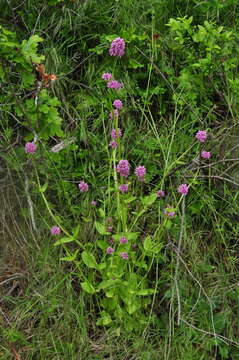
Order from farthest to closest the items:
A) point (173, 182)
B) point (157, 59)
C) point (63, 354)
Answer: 1. point (157, 59)
2. point (173, 182)
3. point (63, 354)

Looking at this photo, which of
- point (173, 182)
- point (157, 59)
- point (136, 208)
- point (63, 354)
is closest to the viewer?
point (63, 354)

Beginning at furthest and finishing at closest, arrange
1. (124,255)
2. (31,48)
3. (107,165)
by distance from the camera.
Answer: (107,165) → (31,48) → (124,255)

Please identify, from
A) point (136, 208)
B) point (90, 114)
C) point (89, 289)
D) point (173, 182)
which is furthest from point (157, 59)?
point (89, 289)

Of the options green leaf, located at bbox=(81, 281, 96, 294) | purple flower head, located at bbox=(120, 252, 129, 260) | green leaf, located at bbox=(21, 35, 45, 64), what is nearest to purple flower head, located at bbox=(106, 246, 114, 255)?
purple flower head, located at bbox=(120, 252, 129, 260)

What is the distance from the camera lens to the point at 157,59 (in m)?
2.60

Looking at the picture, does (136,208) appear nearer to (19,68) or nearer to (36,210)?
(36,210)

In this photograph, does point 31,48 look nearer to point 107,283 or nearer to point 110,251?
point 110,251

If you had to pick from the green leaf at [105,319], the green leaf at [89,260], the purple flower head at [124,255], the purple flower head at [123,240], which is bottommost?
the green leaf at [105,319]

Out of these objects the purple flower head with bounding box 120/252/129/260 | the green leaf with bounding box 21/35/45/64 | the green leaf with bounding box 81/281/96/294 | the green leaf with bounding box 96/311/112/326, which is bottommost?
the green leaf with bounding box 96/311/112/326

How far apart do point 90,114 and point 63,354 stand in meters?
1.14

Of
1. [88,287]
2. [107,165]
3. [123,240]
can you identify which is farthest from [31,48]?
[88,287]

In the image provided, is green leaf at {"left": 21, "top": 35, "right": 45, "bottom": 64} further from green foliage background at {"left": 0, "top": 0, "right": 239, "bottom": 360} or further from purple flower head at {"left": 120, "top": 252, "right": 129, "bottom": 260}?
purple flower head at {"left": 120, "top": 252, "right": 129, "bottom": 260}

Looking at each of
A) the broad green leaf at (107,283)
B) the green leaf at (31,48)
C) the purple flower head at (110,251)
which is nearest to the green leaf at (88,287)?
the broad green leaf at (107,283)

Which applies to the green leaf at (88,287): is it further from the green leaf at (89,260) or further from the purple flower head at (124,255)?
the purple flower head at (124,255)
